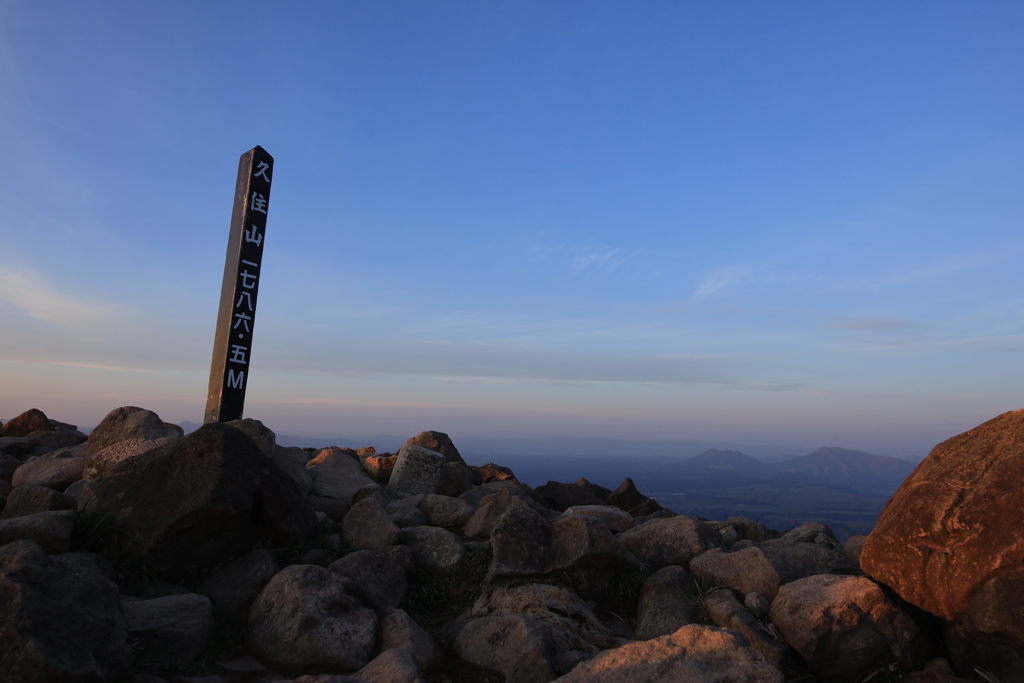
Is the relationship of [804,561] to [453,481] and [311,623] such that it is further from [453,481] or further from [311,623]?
[453,481]

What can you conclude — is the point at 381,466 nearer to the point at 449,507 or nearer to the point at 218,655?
the point at 449,507

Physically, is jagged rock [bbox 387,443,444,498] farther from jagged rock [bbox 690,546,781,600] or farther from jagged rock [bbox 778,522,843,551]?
jagged rock [bbox 778,522,843,551]

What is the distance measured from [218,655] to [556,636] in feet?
10.2

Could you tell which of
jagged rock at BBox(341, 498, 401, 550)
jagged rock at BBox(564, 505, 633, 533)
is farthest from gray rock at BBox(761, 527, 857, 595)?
jagged rock at BBox(341, 498, 401, 550)

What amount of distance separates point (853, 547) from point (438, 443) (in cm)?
781

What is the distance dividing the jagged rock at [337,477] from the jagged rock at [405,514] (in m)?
0.77

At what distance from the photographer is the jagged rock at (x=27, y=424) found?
14.5 meters

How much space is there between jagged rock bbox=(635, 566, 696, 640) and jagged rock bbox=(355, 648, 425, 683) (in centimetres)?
270

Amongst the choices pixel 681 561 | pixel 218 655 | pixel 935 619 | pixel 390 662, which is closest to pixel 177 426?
pixel 218 655

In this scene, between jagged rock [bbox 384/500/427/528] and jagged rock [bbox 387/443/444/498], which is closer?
jagged rock [bbox 384/500/427/528]

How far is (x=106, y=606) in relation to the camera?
16.2 ft

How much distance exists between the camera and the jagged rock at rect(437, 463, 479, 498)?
11000mm

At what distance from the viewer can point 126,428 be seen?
9688mm

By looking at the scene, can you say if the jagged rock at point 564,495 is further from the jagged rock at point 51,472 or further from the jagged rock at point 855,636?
the jagged rock at point 51,472
